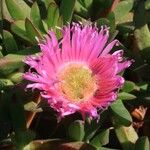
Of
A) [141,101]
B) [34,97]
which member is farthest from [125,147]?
[34,97]

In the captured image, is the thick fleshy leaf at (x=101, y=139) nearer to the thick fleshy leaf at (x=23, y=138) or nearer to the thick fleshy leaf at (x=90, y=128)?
the thick fleshy leaf at (x=90, y=128)

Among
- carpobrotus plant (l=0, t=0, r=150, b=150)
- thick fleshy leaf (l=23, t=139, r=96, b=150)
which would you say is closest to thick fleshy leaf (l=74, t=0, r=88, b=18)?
carpobrotus plant (l=0, t=0, r=150, b=150)

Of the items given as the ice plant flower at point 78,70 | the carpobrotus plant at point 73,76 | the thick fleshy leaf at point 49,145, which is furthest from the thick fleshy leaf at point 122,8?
the thick fleshy leaf at point 49,145

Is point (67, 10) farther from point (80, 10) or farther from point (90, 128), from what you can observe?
point (90, 128)

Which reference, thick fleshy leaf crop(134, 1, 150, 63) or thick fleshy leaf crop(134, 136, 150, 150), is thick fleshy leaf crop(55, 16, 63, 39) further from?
thick fleshy leaf crop(134, 136, 150, 150)

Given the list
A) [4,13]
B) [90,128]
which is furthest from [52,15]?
[90,128]

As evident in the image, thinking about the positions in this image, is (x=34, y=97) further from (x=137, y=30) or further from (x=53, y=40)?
(x=137, y=30)
